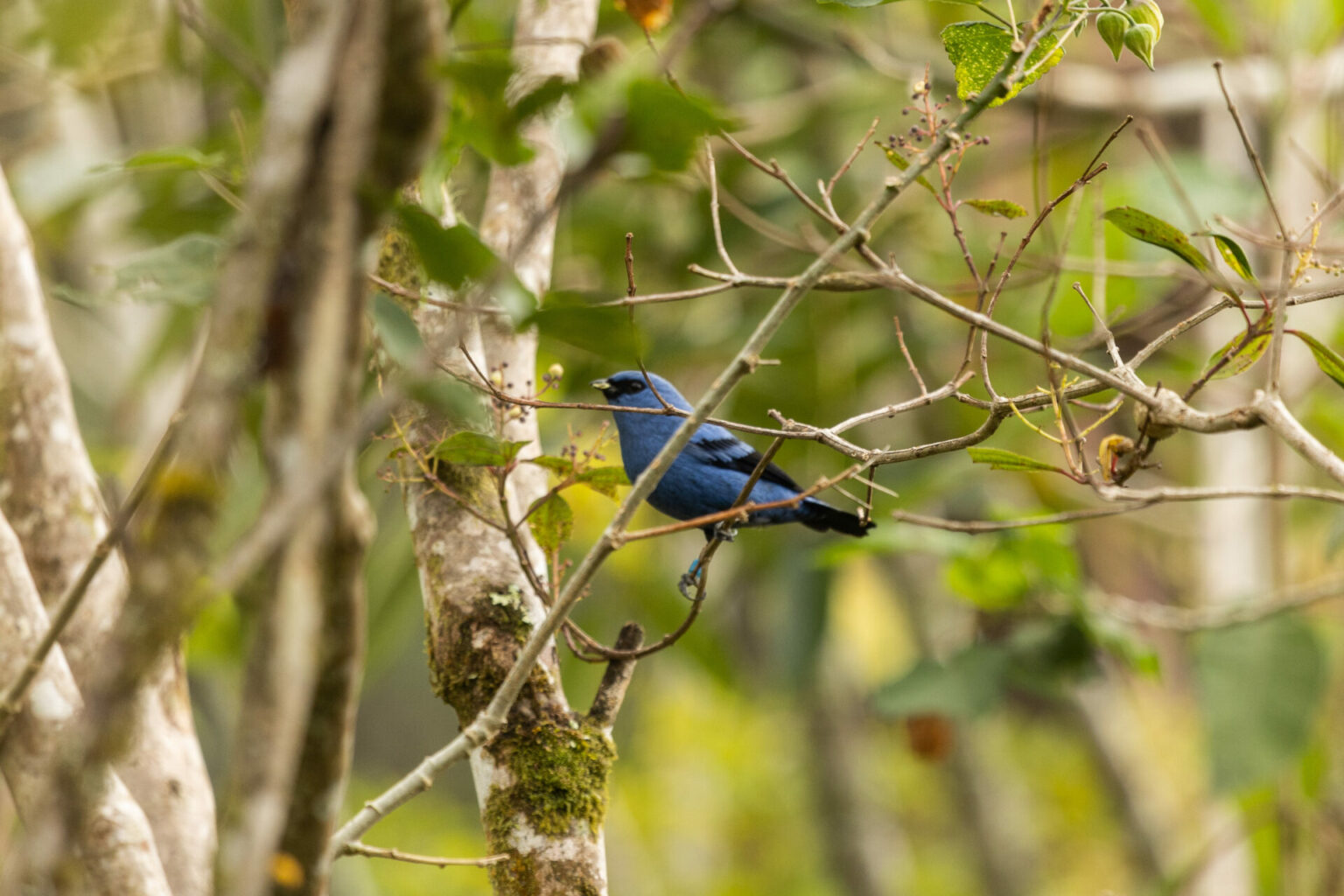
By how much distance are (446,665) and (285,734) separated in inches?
52.7

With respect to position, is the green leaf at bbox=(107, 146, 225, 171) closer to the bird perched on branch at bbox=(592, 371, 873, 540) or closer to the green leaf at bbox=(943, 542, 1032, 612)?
the bird perched on branch at bbox=(592, 371, 873, 540)

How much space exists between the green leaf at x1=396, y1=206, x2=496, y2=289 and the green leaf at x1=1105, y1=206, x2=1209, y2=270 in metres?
1.18

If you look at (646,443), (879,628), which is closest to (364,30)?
(646,443)

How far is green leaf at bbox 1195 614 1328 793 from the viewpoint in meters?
4.15

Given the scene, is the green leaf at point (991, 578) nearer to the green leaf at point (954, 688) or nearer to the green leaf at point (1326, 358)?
the green leaf at point (954, 688)

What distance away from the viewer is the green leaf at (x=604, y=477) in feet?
7.73

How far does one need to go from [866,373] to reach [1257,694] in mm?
2457

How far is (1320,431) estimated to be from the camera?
5449 millimetres

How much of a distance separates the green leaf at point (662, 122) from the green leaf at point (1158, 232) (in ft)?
3.16

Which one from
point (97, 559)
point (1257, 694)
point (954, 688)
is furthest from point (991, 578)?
point (97, 559)

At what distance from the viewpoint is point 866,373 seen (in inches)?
239

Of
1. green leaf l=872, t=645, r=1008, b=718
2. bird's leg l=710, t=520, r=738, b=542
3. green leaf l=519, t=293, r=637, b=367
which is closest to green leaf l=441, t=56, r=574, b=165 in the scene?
green leaf l=519, t=293, r=637, b=367

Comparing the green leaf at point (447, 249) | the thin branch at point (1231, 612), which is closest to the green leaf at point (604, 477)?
the green leaf at point (447, 249)

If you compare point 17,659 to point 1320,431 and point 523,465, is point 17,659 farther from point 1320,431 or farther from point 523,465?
point 1320,431
